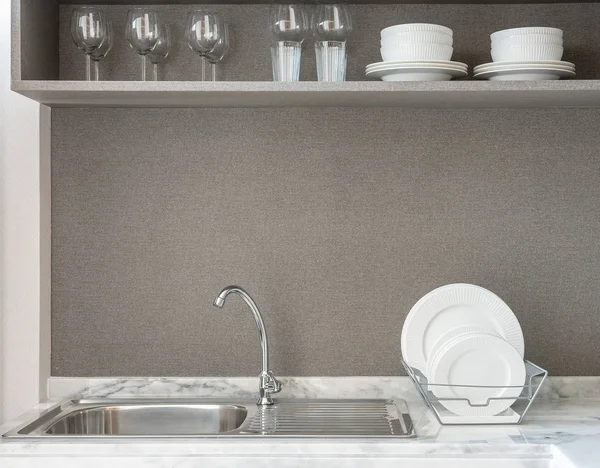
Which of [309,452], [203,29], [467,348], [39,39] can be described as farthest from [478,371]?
[39,39]

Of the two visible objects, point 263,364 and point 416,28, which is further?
point 263,364

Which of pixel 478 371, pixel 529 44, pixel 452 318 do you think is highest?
pixel 529 44

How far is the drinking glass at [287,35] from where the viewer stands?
1.97 metres

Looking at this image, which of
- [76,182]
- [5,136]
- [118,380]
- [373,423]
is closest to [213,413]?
[118,380]

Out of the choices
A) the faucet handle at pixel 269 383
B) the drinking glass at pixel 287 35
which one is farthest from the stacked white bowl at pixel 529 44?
the faucet handle at pixel 269 383

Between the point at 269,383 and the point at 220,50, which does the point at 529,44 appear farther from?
the point at 269,383

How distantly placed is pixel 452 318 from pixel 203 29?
3.08 ft

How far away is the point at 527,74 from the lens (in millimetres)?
1919

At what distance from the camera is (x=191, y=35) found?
2.00 meters

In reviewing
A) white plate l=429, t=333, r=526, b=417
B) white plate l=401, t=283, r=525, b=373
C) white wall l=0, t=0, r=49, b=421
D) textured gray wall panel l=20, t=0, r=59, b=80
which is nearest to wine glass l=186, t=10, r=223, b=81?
textured gray wall panel l=20, t=0, r=59, b=80

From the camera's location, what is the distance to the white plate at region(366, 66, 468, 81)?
1910 millimetres

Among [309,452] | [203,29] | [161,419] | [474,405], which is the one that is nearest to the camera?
[309,452]

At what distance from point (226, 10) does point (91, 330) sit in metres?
0.93

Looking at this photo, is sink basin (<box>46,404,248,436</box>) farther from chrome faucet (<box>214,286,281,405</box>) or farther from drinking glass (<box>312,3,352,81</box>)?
drinking glass (<box>312,3,352,81</box>)
